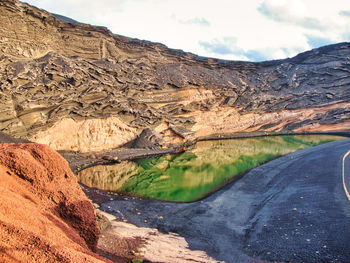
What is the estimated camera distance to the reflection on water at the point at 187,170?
14047 millimetres

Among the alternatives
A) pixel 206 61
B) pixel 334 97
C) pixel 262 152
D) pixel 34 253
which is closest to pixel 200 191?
pixel 262 152

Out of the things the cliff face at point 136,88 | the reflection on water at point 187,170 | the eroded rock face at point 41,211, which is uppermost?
the cliff face at point 136,88

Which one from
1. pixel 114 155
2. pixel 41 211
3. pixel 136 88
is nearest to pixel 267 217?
pixel 41 211

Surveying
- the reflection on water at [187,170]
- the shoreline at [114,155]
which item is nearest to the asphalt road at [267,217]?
the reflection on water at [187,170]

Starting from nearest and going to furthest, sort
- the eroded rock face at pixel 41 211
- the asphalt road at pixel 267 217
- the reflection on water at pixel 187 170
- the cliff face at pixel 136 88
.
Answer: the eroded rock face at pixel 41 211
the asphalt road at pixel 267 217
the reflection on water at pixel 187 170
the cliff face at pixel 136 88

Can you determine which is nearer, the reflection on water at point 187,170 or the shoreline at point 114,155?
the reflection on water at point 187,170

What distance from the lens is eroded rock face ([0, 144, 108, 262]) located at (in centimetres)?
267

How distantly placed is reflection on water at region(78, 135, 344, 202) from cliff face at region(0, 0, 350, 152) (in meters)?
4.05

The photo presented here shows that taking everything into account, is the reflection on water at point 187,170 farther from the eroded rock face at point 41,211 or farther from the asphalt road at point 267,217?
the eroded rock face at point 41,211

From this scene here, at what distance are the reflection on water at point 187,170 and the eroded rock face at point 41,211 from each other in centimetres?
834

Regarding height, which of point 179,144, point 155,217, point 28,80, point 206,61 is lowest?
point 155,217

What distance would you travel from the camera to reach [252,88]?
104 feet

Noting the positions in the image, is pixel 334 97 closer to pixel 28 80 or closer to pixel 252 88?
pixel 252 88

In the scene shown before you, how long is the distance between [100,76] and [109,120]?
3.58 metres
